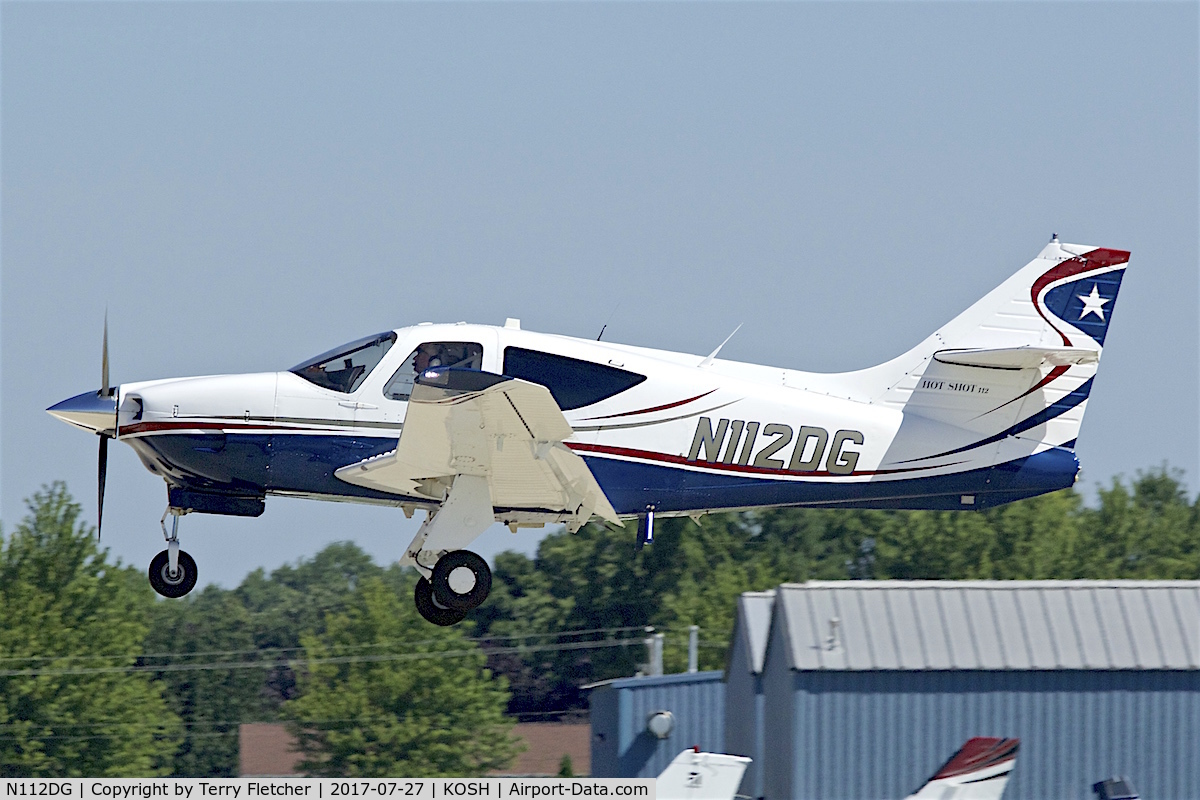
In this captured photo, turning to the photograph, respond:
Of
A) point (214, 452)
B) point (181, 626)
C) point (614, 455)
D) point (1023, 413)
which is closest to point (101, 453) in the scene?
point (214, 452)

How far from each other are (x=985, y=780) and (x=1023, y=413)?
3.73 meters

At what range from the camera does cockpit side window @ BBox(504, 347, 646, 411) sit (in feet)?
43.2

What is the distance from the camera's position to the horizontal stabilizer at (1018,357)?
13406 millimetres

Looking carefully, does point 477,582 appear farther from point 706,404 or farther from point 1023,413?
point 1023,413

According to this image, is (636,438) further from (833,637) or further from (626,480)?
(833,637)

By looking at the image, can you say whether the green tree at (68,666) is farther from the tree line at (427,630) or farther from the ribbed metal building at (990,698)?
the ribbed metal building at (990,698)

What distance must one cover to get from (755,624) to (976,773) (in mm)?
4915

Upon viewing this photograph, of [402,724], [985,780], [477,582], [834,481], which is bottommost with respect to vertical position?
[402,724]

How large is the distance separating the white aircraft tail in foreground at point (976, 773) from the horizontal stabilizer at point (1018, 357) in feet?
13.0

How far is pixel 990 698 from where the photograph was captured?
645 inches

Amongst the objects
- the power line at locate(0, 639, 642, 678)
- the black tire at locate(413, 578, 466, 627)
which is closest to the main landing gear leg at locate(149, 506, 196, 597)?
the black tire at locate(413, 578, 466, 627)

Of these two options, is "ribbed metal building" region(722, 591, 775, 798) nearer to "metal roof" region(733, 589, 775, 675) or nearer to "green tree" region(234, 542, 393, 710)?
"metal roof" region(733, 589, 775, 675)

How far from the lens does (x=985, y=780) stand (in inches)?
602

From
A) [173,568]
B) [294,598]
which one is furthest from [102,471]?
[294,598]
